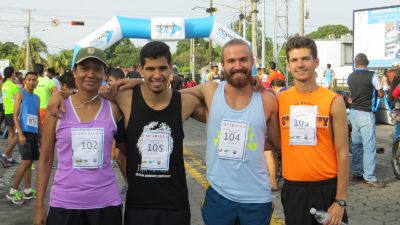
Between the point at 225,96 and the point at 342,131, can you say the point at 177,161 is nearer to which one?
the point at 225,96

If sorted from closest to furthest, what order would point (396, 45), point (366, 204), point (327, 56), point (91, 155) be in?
1. point (91, 155)
2. point (366, 204)
3. point (396, 45)
4. point (327, 56)

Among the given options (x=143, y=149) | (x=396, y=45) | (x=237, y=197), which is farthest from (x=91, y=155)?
(x=396, y=45)

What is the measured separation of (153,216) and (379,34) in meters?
22.1

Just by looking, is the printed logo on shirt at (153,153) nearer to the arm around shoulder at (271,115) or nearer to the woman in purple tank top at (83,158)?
the woman in purple tank top at (83,158)

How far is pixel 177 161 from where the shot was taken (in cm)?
365

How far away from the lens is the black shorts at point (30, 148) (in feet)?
25.1

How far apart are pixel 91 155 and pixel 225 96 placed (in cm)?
105

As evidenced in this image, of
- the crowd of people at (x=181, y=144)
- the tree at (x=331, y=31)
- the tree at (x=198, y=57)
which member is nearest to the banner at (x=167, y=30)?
the crowd of people at (x=181, y=144)

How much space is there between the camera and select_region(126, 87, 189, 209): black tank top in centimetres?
357

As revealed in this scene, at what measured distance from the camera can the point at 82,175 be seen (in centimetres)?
347

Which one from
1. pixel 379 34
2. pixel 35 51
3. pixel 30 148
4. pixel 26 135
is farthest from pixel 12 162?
pixel 35 51

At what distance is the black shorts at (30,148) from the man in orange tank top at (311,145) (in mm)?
4919

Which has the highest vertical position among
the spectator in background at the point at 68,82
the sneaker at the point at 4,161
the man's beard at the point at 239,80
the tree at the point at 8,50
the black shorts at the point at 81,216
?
the tree at the point at 8,50

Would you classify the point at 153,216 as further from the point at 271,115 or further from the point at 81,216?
the point at 271,115
